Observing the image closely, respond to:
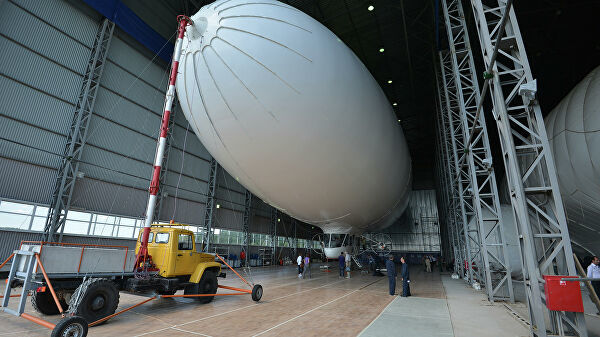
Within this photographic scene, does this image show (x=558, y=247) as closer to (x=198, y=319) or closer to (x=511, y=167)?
(x=511, y=167)

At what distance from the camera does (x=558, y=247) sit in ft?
16.3

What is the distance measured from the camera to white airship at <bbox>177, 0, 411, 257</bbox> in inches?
283

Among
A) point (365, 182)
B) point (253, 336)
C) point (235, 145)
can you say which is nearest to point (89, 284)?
point (253, 336)

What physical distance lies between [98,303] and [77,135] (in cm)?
1264

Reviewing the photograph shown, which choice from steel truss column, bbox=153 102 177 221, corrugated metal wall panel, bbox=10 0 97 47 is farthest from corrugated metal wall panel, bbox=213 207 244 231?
corrugated metal wall panel, bbox=10 0 97 47

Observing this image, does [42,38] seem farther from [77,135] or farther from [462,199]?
[462,199]

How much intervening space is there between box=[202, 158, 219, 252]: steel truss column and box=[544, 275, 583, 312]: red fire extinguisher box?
2083cm

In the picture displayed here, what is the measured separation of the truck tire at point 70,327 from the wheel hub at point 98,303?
1.27 metres

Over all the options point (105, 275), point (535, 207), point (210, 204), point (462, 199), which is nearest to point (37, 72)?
point (210, 204)

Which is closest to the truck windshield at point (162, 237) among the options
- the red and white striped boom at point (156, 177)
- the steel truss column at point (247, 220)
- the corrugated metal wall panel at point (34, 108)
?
the red and white striped boom at point (156, 177)

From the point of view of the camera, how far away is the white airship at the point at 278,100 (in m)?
7.19

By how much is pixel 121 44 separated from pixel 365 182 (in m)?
17.3

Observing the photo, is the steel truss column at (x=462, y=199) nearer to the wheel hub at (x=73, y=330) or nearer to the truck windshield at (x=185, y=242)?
the truck windshield at (x=185, y=242)

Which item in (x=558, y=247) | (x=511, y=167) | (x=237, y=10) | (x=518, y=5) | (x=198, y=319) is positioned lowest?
(x=198, y=319)
